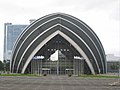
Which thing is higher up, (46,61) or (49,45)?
(49,45)

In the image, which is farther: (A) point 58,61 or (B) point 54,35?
(A) point 58,61

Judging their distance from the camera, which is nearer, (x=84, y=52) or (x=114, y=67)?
(x=84, y=52)

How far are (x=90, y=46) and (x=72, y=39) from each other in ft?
21.2

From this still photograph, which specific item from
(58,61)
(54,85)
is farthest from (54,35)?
(54,85)

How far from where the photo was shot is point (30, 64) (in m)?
88.7

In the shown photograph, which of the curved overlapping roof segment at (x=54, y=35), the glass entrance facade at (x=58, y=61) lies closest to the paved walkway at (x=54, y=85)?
the curved overlapping roof segment at (x=54, y=35)

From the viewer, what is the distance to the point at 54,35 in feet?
283

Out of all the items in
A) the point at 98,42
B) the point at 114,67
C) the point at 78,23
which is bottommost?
the point at 114,67

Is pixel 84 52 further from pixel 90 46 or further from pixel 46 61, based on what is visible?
pixel 46 61

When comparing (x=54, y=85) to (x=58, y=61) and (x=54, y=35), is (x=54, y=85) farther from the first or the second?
(x=58, y=61)

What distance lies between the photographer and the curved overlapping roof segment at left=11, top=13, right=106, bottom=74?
282 ft

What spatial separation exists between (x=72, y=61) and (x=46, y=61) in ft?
28.6

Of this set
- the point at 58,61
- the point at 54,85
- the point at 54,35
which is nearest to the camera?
the point at 54,85

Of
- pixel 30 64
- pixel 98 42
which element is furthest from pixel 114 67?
pixel 30 64
